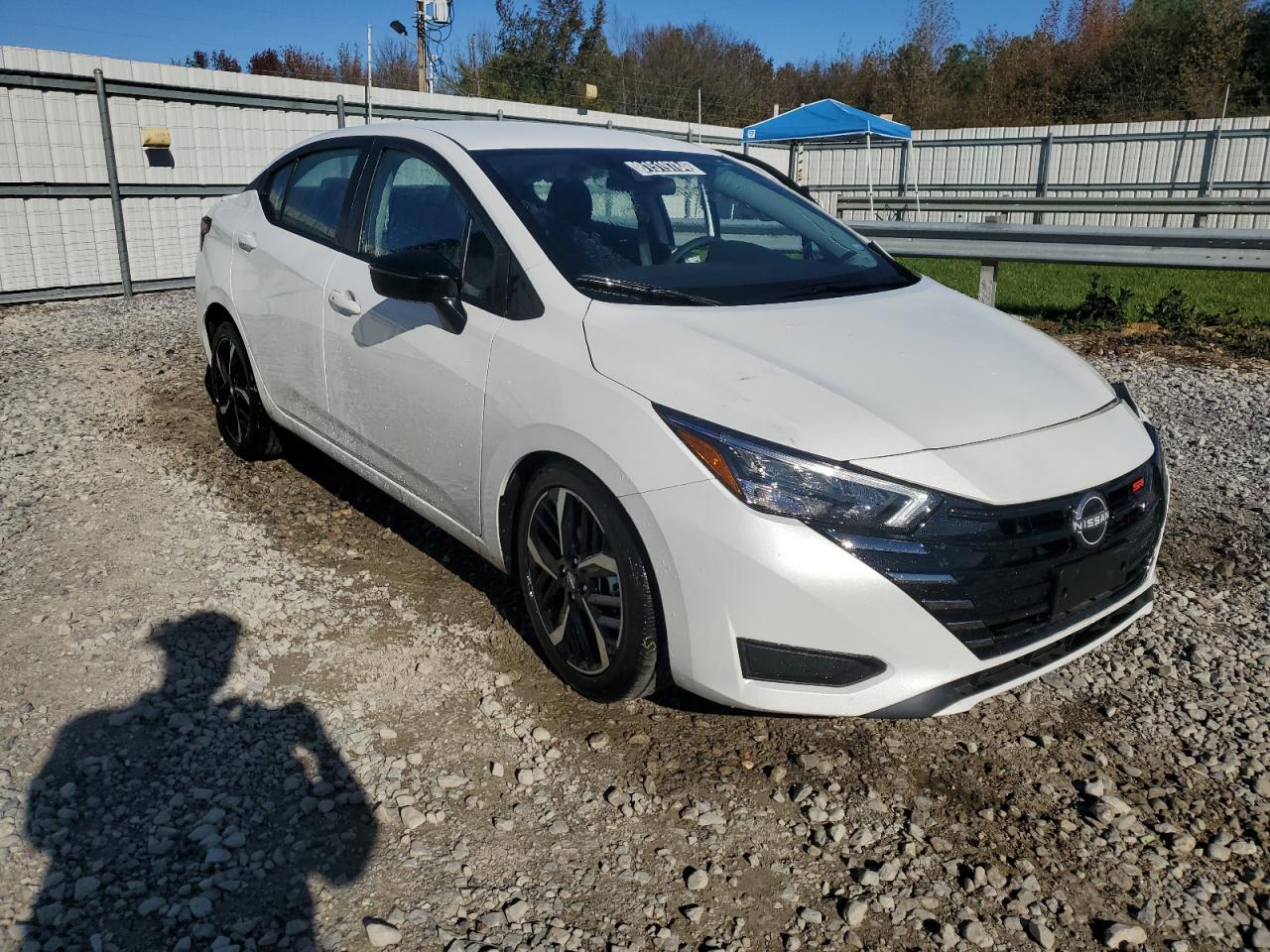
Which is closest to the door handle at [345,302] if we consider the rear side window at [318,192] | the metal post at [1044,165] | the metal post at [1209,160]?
the rear side window at [318,192]

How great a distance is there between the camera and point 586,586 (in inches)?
120

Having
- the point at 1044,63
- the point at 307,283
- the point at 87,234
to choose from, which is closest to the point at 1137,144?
the point at 87,234

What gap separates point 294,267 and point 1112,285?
9.67 metres

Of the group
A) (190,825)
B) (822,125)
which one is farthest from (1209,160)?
(190,825)

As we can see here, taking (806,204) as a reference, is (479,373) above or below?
below

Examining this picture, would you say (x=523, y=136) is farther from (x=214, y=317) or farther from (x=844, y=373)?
(x=214, y=317)

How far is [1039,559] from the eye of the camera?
2.65 meters

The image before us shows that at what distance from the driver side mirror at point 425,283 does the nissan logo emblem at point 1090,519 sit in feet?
6.42

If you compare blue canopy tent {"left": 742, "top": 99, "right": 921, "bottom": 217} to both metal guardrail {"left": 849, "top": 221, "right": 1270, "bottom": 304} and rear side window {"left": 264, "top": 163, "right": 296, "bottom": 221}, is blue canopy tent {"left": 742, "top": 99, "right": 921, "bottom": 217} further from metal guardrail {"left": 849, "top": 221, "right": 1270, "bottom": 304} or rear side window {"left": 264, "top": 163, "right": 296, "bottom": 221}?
rear side window {"left": 264, "top": 163, "right": 296, "bottom": 221}

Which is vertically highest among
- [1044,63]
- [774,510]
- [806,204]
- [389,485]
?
[1044,63]

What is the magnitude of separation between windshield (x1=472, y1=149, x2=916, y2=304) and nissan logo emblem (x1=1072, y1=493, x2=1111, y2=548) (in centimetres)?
119

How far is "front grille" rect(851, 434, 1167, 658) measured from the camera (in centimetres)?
254

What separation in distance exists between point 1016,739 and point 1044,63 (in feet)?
141

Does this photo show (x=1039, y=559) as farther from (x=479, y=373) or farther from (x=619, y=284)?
(x=479, y=373)
